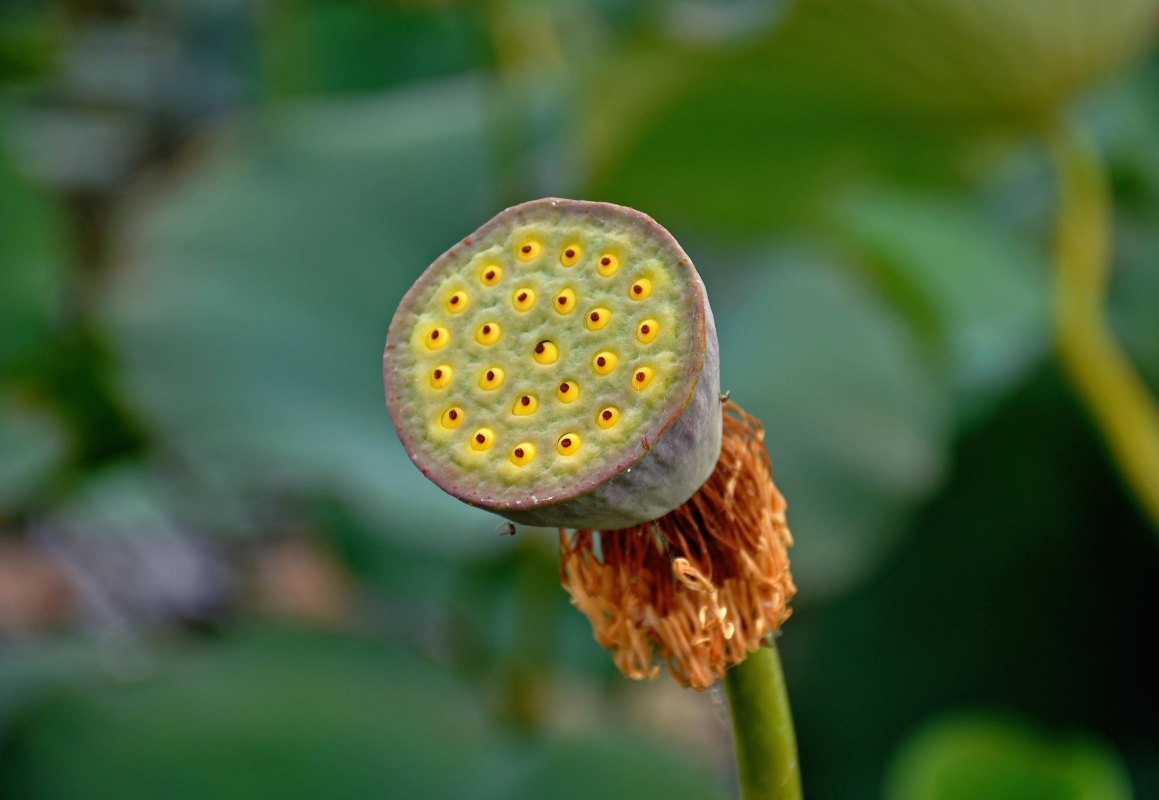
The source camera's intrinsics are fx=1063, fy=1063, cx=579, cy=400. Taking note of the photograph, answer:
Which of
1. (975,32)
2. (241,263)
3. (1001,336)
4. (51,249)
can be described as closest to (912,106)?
(975,32)

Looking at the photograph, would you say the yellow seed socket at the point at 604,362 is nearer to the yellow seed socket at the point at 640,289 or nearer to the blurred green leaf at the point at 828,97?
the yellow seed socket at the point at 640,289

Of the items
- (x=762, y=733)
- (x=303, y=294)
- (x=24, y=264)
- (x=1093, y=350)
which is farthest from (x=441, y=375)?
(x=24, y=264)

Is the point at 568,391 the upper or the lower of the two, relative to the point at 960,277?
lower

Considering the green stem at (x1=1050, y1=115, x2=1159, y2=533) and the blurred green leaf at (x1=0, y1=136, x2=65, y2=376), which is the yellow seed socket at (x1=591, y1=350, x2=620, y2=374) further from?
the blurred green leaf at (x1=0, y1=136, x2=65, y2=376)

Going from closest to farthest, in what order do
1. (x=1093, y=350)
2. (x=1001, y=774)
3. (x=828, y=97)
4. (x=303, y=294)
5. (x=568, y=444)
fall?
1. (x=568, y=444)
2. (x=1001, y=774)
3. (x=1093, y=350)
4. (x=828, y=97)
5. (x=303, y=294)

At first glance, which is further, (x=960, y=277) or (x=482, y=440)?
(x=960, y=277)

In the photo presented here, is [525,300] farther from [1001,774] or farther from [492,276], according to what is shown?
[1001,774]
